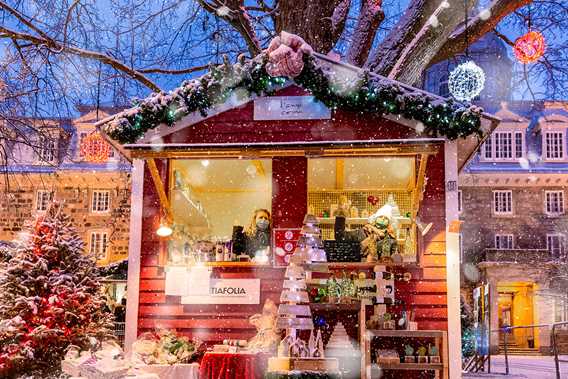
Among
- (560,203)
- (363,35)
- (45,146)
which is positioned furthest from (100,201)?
(363,35)

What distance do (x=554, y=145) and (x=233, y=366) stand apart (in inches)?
1239

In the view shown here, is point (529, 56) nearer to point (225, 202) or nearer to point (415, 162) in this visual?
point (415, 162)

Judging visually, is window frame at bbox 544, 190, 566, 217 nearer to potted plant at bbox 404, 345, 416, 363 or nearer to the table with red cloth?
potted plant at bbox 404, 345, 416, 363

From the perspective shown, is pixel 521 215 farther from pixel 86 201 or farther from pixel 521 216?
pixel 86 201

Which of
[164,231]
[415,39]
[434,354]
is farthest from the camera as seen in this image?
[415,39]

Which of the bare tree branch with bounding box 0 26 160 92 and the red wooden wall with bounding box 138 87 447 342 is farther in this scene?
the bare tree branch with bounding box 0 26 160 92

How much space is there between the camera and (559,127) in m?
36.6

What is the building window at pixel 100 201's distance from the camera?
3469cm

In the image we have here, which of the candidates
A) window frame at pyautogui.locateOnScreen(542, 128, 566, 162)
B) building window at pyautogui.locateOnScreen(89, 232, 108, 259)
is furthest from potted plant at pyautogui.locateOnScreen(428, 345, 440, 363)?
window frame at pyautogui.locateOnScreen(542, 128, 566, 162)

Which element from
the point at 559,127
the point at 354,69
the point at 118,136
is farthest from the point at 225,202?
the point at 559,127

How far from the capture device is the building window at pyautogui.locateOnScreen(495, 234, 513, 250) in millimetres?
35719

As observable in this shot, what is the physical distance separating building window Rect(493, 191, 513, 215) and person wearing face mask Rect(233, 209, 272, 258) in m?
27.8

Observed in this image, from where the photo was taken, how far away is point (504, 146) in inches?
1431

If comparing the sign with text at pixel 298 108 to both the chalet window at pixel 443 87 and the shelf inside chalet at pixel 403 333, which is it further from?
the chalet window at pixel 443 87
